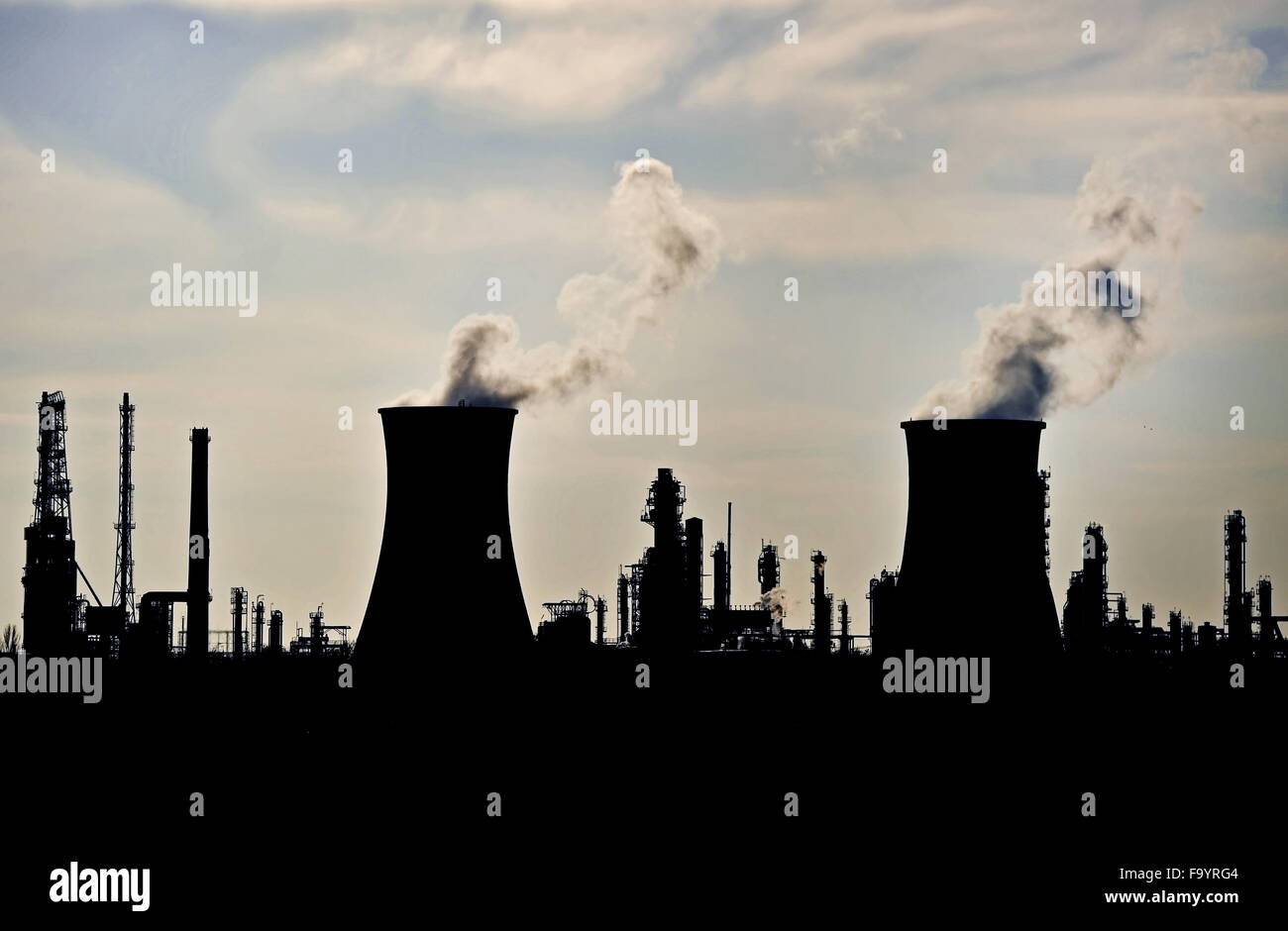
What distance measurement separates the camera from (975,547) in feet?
98.8

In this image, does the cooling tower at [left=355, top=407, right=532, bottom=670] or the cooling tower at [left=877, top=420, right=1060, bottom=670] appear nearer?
the cooling tower at [left=355, top=407, right=532, bottom=670]

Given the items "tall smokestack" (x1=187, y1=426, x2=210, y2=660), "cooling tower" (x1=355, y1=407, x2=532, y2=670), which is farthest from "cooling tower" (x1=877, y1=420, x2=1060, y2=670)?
"tall smokestack" (x1=187, y1=426, x2=210, y2=660)

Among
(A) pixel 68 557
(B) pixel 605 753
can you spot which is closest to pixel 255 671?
(A) pixel 68 557

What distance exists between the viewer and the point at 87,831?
2741 cm

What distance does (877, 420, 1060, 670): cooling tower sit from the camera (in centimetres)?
2953

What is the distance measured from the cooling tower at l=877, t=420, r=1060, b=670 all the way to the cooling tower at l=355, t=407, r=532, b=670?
19.9 ft

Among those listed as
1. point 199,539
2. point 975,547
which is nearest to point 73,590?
point 199,539

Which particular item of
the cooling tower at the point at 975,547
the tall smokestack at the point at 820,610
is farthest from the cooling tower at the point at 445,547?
the tall smokestack at the point at 820,610

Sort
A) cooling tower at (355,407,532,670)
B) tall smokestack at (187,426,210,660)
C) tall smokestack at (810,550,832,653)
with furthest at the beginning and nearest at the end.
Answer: tall smokestack at (810,550,832,653), tall smokestack at (187,426,210,660), cooling tower at (355,407,532,670)

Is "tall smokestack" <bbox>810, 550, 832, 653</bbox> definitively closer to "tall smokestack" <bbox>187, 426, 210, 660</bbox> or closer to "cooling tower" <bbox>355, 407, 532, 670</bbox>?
"tall smokestack" <bbox>187, 426, 210, 660</bbox>

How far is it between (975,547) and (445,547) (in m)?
7.89

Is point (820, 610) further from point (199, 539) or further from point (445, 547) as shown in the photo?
point (445, 547)
